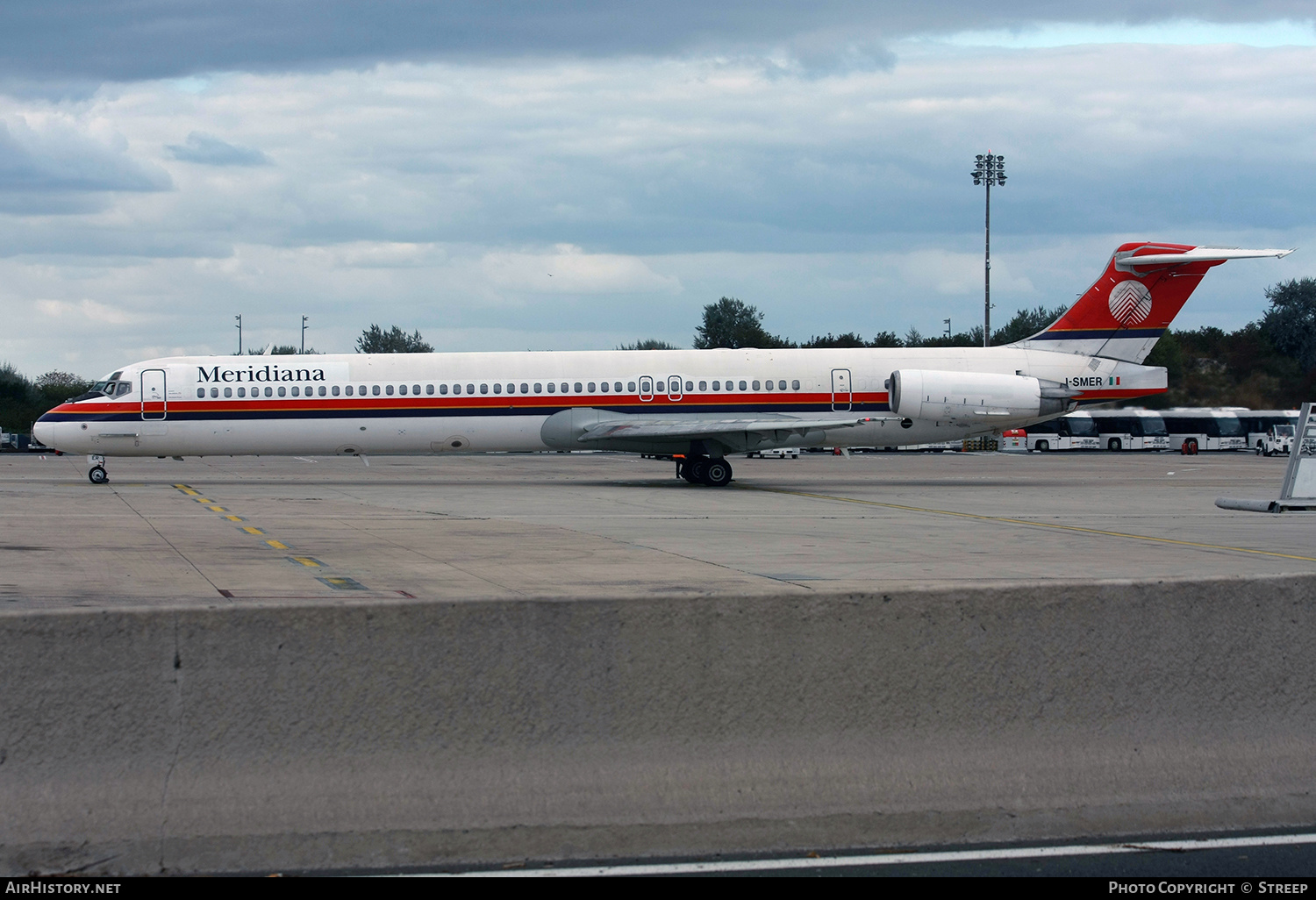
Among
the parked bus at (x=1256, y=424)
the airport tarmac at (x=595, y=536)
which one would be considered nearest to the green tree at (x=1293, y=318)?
the parked bus at (x=1256, y=424)

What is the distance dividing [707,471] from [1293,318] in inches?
2635

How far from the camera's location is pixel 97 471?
31562mm

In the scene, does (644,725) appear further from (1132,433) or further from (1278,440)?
(1132,433)

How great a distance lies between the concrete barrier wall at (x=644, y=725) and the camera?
541 centimetres

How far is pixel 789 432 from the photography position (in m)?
30.8

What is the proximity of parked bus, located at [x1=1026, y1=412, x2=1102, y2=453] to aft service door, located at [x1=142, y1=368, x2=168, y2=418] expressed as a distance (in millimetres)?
55592

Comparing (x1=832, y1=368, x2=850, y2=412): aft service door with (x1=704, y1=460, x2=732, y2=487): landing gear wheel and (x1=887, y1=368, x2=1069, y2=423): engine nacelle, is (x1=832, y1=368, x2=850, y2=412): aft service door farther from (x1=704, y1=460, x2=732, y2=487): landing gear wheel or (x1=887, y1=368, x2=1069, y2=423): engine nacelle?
(x1=704, y1=460, x2=732, y2=487): landing gear wheel

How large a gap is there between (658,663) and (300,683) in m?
1.75

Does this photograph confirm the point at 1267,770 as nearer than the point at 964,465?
Yes

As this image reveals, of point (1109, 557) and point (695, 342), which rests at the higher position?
point (695, 342)

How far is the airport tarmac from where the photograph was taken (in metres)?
11.0

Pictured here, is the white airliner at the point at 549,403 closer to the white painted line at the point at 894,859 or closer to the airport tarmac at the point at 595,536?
the airport tarmac at the point at 595,536
